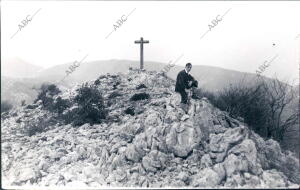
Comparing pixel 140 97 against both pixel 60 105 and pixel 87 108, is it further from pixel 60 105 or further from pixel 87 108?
pixel 60 105

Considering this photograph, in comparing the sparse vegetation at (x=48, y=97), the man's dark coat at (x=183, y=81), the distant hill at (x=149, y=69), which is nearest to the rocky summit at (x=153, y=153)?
the man's dark coat at (x=183, y=81)

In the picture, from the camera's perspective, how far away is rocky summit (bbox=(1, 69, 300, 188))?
1352 centimetres

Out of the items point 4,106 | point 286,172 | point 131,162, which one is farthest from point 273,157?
point 4,106

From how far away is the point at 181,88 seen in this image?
16.1m

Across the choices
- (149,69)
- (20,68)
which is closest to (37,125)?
(149,69)

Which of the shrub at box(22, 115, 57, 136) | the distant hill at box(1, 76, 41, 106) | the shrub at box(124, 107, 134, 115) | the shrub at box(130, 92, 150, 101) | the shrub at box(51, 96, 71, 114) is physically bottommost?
the distant hill at box(1, 76, 41, 106)

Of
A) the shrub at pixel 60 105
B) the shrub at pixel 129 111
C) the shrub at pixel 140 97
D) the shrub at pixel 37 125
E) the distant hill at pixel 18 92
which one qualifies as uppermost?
the shrub at pixel 140 97

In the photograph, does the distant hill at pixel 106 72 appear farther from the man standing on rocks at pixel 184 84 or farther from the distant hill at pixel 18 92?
the man standing on rocks at pixel 184 84

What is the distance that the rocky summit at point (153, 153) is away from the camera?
1352 cm

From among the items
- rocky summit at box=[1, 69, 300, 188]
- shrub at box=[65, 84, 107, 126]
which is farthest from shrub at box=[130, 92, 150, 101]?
shrub at box=[65, 84, 107, 126]

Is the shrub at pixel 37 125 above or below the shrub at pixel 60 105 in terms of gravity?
below

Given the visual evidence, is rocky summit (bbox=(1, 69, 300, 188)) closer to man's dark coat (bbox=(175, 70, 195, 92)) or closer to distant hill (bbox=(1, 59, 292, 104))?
man's dark coat (bbox=(175, 70, 195, 92))

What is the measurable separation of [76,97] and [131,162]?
20.6 ft

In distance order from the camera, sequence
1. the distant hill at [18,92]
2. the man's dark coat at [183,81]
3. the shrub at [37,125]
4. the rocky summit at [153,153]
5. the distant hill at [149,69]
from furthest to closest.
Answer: the distant hill at [149,69]
the distant hill at [18,92]
the shrub at [37,125]
the man's dark coat at [183,81]
the rocky summit at [153,153]
